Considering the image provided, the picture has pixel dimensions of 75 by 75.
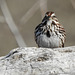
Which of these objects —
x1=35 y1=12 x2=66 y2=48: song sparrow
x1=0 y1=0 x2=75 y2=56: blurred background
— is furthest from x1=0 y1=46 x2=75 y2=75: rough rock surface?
x1=0 y1=0 x2=75 y2=56: blurred background

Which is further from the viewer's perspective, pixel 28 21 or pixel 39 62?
pixel 28 21

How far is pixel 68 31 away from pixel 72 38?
0.80 m

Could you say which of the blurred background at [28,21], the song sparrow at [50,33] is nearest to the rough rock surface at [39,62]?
the song sparrow at [50,33]

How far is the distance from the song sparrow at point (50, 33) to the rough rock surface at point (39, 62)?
2.68 feet

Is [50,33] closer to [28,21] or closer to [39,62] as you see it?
[39,62]

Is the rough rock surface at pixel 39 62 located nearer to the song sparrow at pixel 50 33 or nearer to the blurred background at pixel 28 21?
the song sparrow at pixel 50 33

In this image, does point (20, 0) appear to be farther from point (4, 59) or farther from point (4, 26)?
point (4, 59)

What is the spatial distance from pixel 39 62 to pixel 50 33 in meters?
1.39

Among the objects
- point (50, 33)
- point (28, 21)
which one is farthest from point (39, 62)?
point (28, 21)

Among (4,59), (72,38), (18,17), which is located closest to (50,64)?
(4,59)

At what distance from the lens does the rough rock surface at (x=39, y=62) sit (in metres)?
8.13

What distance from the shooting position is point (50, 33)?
9641 mm

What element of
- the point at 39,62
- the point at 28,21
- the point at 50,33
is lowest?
the point at 39,62

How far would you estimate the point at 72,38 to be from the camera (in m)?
16.0
